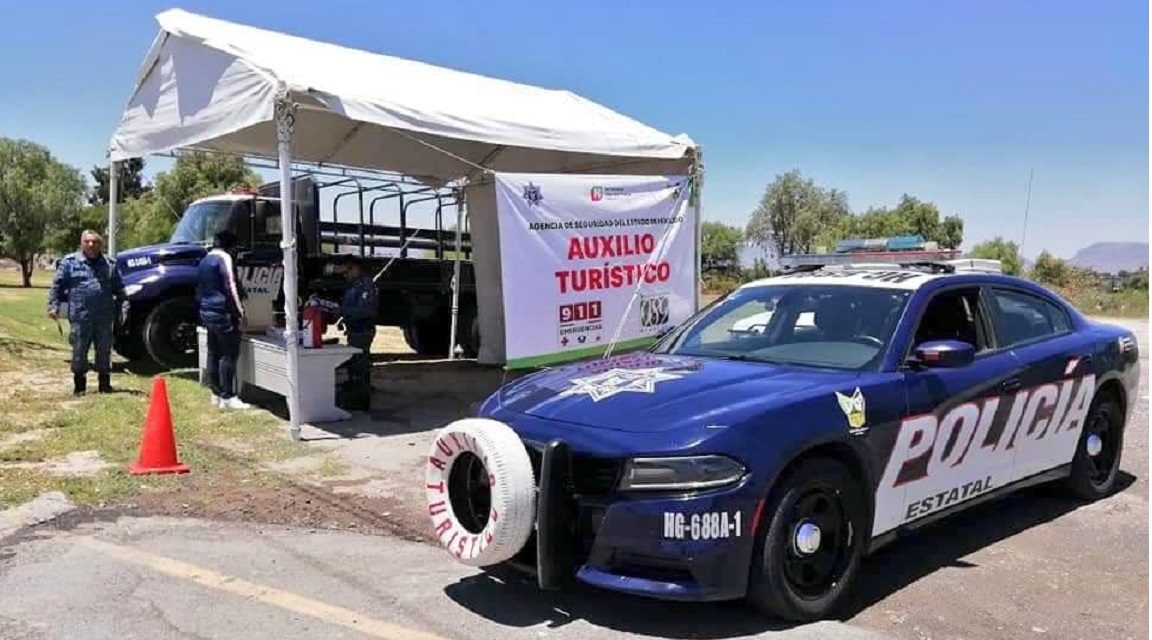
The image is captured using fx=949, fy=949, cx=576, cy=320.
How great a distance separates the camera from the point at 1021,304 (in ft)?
18.8

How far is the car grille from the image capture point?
3.86 m

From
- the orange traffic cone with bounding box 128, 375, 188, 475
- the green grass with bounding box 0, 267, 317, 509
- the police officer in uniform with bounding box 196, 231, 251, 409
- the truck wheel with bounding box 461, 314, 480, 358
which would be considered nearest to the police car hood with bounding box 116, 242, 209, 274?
the green grass with bounding box 0, 267, 317, 509

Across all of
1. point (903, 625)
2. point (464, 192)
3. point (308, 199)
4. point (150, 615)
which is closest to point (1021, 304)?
point (903, 625)

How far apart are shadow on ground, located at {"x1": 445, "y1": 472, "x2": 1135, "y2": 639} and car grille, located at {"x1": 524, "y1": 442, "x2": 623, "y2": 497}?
62cm

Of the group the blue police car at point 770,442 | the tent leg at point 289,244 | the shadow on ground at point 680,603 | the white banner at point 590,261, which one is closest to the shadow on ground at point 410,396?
the tent leg at point 289,244

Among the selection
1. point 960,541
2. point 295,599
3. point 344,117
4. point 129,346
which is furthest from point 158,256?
point 960,541

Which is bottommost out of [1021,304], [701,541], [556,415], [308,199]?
[701,541]

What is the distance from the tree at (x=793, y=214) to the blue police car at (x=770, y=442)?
2390 inches

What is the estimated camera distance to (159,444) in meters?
7.03

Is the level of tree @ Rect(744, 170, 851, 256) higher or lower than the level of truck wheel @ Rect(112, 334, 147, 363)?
higher

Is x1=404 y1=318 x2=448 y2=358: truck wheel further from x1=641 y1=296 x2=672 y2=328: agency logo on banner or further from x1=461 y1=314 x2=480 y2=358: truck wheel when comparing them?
x1=641 y1=296 x2=672 y2=328: agency logo on banner

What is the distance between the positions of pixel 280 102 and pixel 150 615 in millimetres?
5052

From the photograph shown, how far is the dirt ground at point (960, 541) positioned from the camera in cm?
426

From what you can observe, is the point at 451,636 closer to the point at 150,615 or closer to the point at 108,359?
the point at 150,615
